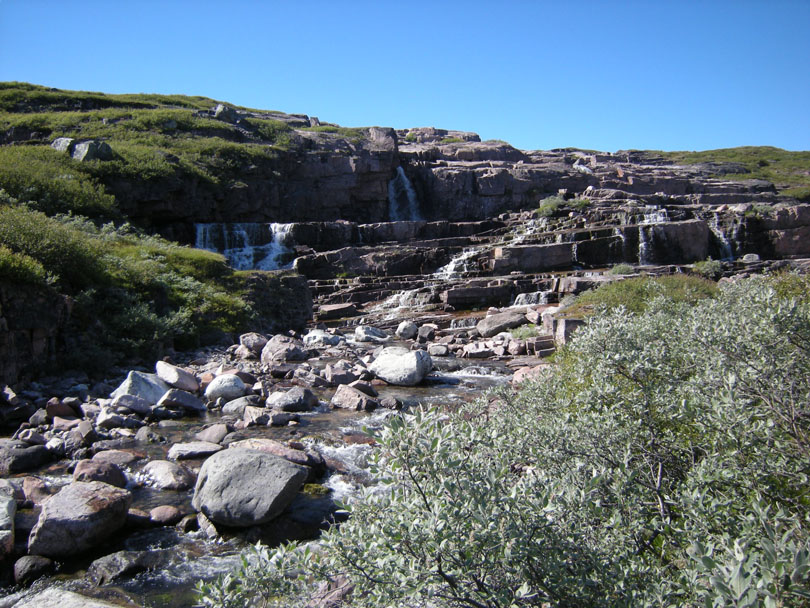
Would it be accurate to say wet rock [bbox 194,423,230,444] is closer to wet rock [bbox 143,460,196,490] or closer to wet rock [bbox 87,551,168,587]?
wet rock [bbox 143,460,196,490]

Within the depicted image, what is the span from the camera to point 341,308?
2395 centimetres

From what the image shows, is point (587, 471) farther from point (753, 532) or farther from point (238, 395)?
point (238, 395)

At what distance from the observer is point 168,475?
628 cm

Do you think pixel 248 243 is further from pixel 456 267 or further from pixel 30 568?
pixel 30 568

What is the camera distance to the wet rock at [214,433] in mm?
7648

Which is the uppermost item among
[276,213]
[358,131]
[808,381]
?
[358,131]

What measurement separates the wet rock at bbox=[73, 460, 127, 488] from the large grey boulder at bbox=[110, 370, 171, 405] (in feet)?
9.41

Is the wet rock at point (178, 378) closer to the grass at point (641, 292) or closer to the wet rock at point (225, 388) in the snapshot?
the wet rock at point (225, 388)

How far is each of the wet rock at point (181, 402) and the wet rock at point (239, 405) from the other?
1.40ft

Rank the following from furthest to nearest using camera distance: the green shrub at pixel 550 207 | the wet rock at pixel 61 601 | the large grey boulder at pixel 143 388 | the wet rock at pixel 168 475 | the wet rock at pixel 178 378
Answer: the green shrub at pixel 550 207 → the wet rock at pixel 178 378 → the large grey boulder at pixel 143 388 → the wet rock at pixel 168 475 → the wet rock at pixel 61 601

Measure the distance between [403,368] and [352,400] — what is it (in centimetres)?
215

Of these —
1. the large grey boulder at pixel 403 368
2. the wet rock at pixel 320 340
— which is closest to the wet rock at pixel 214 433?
the large grey boulder at pixel 403 368

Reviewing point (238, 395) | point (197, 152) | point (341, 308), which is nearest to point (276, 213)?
point (197, 152)

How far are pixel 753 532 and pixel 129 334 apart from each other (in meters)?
13.2
